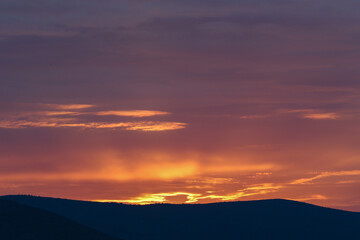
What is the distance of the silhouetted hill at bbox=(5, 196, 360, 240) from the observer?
110938mm

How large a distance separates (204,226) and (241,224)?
25.1 ft

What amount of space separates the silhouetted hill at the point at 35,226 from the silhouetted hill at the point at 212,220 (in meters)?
27.7

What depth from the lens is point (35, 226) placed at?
7388 centimetres

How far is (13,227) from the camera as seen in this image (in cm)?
7225

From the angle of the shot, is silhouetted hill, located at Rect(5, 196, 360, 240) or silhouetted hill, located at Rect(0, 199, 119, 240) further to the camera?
silhouetted hill, located at Rect(5, 196, 360, 240)

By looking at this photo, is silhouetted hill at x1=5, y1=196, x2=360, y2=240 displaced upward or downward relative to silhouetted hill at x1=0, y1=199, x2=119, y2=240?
upward

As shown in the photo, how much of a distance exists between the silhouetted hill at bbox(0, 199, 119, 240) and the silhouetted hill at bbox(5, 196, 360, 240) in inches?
1090

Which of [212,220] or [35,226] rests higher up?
[212,220]

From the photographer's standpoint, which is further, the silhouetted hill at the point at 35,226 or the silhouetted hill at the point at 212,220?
the silhouetted hill at the point at 212,220

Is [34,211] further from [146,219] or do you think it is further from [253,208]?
[253,208]

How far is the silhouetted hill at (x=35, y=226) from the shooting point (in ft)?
234

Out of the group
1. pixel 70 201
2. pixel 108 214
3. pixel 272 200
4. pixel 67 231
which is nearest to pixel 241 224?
pixel 272 200

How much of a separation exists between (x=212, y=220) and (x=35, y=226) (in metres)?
53.7

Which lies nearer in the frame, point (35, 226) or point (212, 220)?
point (35, 226)
